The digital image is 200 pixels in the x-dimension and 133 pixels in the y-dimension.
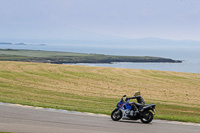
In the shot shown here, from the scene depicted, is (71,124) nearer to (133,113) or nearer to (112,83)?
(133,113)

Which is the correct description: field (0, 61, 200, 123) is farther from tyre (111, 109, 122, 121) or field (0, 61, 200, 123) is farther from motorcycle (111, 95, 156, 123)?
tyre (111, 109, 122, 121)

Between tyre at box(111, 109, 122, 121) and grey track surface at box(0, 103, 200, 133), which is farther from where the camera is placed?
tyre at box(111, 109, 122, 121)

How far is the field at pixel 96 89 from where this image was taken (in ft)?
80.5

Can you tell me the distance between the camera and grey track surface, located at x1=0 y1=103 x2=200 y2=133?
13.8m

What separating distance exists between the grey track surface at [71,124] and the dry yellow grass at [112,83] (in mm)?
12754

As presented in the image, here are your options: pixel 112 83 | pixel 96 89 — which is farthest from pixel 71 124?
pixel 112 83

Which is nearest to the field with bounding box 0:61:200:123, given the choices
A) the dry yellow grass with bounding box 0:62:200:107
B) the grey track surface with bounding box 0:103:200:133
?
the dry yellow grass with bounding box 0:62:200:107

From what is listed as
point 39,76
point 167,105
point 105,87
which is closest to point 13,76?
point 39,76

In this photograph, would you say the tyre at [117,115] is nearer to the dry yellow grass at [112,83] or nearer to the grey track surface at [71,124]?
the grey track surface at [71,124]

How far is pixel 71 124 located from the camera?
598 inches

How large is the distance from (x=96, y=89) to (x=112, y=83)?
6.00 metres

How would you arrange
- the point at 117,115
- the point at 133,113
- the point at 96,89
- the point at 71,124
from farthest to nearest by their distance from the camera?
the point at 96,89
the point at 117,115
the point at 133,113
the point at 71,124

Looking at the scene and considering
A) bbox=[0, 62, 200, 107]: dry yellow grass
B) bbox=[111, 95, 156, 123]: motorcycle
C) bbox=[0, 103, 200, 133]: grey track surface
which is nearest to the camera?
bbox=[0, 103, 200, 133]: grey track surface

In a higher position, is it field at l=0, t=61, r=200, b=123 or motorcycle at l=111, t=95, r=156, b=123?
motorcycle at l=111, t=95, r=156, b=123
